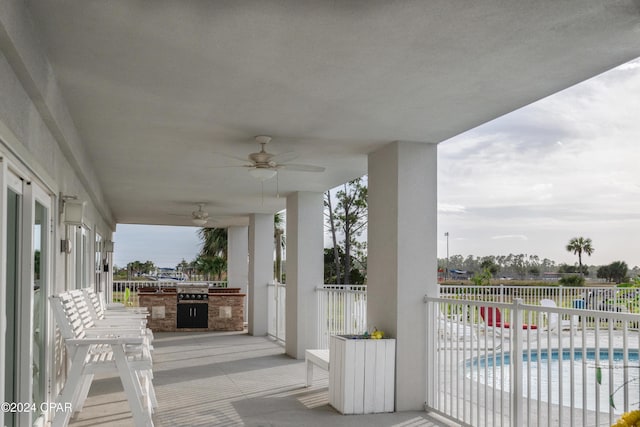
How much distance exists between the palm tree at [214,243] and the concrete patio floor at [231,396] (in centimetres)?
1441

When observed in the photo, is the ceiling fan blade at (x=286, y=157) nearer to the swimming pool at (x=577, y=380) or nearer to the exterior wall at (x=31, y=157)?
the exterior wall at (x=31, y=157)

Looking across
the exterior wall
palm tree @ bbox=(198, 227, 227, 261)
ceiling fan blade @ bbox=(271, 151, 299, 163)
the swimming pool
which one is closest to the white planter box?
the swimming pool

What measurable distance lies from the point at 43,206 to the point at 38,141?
2.43 ft

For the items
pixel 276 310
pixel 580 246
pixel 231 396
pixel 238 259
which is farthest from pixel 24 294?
pixel 580 246

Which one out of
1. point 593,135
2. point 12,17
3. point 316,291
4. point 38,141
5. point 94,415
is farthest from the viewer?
point 593,135

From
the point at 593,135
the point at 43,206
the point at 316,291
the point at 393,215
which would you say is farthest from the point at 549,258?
the point at 43,206

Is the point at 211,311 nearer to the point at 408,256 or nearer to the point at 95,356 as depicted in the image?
the point at 408,256

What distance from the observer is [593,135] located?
3000 cm

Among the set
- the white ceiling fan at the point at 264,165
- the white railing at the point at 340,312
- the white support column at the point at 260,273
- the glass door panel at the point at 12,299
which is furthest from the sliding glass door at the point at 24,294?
the white support column at the point at 260,273

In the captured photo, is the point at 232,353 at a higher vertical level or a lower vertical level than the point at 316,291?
lower

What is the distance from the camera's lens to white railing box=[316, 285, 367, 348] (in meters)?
8.05

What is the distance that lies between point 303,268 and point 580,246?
23703mm

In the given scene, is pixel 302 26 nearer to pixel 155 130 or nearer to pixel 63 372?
pixel 155 130

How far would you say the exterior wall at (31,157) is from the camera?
3.12 m
